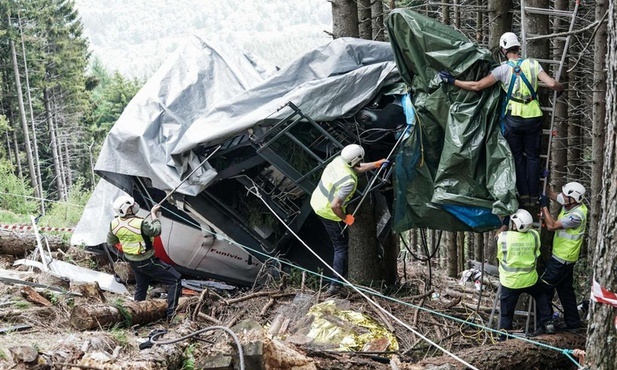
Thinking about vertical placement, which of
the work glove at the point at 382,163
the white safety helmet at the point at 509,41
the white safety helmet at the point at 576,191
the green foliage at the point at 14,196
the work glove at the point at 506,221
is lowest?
the green foliage at the point at 14,196

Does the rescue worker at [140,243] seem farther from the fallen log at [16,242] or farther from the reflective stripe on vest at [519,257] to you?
the reflective stripe on vest at [519,257]

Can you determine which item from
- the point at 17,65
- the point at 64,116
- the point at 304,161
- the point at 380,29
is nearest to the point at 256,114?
the point at 304,161

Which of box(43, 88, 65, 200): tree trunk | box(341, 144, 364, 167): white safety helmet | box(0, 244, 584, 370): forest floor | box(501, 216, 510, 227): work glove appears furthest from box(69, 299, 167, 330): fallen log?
box(43, 88, 65, 200): tree trunk

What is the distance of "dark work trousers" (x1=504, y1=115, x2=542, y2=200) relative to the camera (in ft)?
21.7

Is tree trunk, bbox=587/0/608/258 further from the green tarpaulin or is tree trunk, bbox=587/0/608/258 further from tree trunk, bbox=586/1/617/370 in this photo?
tree trunk, bbox=586/1/617/370

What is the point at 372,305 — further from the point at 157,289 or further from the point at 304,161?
the point at 157,289

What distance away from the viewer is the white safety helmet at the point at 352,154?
7.31m

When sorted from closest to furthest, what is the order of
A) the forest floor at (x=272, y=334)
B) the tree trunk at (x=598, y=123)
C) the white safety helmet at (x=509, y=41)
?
1. the forest floor at (x=272, y=334)
2. the white safety helmet at (x=509, y=41)
3. the tree trunk at (x=598, y=123)

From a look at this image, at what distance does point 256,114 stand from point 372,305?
251 centimetres

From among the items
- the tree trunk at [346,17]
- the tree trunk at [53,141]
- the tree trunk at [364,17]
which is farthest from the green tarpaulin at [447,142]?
the tree trunk at [53,141]

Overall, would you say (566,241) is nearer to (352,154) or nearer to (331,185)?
(352,154)

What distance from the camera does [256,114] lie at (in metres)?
7.79

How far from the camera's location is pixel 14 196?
75.3 ft

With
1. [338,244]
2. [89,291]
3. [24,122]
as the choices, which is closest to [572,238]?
[338,244]
